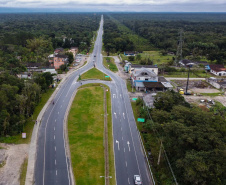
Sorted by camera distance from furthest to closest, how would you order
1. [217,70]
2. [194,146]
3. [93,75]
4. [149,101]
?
[217,70] < [93,75] < [149,101] < [194,146]

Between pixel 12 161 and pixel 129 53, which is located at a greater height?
pixel 129 53

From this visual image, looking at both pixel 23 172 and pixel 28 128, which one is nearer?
pixel 23 172

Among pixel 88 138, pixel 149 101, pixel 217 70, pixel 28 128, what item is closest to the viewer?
pixel 88 138

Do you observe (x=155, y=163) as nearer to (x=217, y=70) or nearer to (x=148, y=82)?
(x=148, y=82)

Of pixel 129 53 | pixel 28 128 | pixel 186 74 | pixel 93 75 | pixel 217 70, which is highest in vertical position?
pixel 129 53

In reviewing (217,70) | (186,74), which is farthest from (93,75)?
(217,70)

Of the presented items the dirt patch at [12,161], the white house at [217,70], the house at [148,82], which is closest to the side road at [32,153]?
the dirt patch at [12,161]

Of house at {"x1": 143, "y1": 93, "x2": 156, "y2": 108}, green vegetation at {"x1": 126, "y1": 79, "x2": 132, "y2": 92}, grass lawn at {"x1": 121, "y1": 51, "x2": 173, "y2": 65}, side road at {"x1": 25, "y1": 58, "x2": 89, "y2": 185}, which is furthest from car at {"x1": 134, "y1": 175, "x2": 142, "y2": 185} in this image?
grass lawn at {"x1": 121, "y1": 51, "x2": 173, "y2": 65}

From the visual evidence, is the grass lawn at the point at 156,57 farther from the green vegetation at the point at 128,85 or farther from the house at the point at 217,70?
the green vegetation at the point at 128,85
